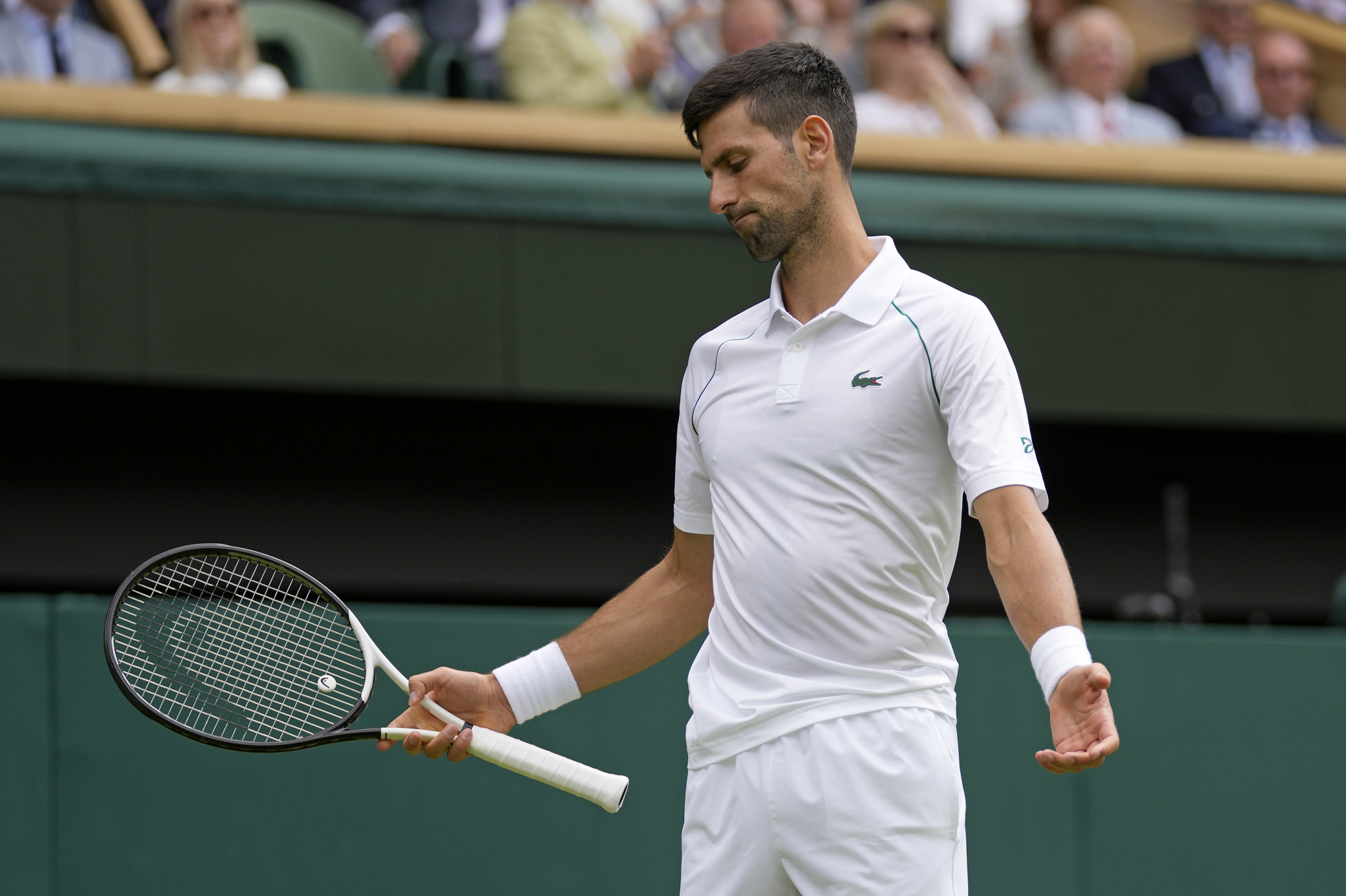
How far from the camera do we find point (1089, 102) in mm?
7609

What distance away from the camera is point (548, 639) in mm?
5230

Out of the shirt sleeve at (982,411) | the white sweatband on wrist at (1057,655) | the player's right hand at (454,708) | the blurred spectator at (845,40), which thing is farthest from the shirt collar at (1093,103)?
the white sweatband on wrist at (1057,655)

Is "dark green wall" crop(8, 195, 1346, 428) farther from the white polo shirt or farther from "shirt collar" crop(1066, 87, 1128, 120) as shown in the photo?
the white polo shirt

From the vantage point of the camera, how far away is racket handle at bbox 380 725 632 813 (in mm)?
2936

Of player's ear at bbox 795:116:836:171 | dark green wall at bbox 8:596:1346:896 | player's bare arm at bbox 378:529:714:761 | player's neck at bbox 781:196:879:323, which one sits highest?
player's ear at bbox 795:116:836:171

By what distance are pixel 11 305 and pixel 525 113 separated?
7.14 feet

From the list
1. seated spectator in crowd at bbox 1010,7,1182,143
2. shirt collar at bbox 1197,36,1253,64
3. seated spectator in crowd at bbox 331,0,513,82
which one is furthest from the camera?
shirt collar at bbox 1197,36,1253,64

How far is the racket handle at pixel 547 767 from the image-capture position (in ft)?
9.63

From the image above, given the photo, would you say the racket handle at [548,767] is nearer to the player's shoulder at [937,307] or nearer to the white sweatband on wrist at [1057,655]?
the white sweatband on wrist at [1057,655]

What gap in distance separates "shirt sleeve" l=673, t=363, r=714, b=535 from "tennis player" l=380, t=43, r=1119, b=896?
0.39 ft

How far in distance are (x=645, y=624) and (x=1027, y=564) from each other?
874 mm

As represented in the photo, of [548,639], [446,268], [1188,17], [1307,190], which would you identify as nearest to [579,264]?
[446,268]

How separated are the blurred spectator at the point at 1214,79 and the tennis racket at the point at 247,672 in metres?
5.73

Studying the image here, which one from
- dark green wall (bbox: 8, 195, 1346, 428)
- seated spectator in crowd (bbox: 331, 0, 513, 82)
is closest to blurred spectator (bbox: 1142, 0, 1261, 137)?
dark green wall (bbox: 8, 195, 1346, 428)
